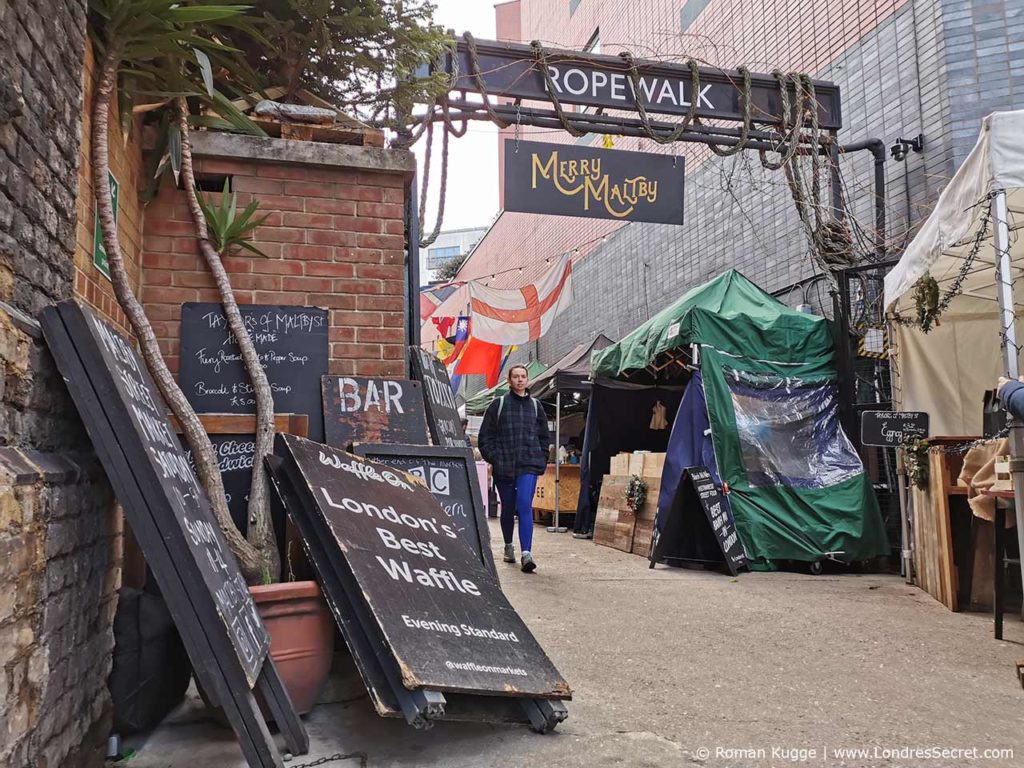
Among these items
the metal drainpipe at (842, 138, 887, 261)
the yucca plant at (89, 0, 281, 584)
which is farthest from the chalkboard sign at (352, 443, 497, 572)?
the metal drainpipe at (842, 138, 887, 261)

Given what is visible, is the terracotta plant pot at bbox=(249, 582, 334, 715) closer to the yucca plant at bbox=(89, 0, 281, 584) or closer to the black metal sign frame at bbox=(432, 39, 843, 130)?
the yucca plant at bbox=(89, 0, 281, 584)

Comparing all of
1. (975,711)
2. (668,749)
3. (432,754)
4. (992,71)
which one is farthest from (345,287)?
(992,71)

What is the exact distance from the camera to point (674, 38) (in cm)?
1078

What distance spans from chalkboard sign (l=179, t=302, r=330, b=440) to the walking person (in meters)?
3.12

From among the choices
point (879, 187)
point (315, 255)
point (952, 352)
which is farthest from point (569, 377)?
point (315, 255)

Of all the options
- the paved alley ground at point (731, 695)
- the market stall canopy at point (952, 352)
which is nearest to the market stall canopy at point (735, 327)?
the market stall canopy at point (952, 352)

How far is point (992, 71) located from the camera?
655 centimetres

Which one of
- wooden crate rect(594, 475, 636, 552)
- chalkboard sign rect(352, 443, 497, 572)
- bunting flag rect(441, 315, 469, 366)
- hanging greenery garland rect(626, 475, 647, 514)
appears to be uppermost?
bunting flag rect(441, 315, 469, 366)

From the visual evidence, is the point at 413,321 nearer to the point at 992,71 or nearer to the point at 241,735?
the point at 241,735

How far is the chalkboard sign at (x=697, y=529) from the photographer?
705cm

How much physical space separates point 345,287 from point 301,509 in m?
1.47

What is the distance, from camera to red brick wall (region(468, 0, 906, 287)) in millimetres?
8070

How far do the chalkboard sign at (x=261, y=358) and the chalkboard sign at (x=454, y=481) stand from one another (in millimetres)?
509

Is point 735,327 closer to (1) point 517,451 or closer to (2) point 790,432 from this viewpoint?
(2) point 790,432
